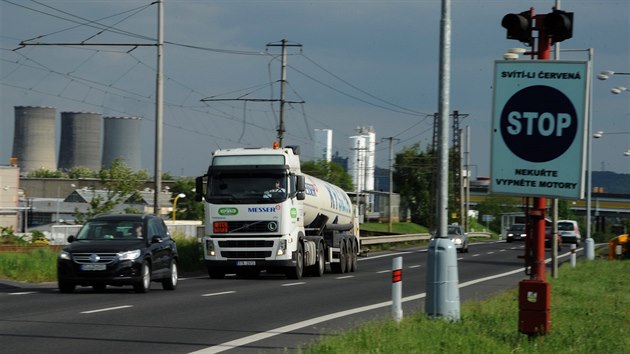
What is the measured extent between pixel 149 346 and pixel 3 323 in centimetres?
358

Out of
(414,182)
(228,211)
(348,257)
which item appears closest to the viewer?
(228,211)

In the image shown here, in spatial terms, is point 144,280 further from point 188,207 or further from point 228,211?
point 188,207

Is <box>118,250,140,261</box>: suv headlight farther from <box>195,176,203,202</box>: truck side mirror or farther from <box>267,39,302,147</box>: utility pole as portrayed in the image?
<box>267,39,302,147</box>: utility pole

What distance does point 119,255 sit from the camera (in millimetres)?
23156

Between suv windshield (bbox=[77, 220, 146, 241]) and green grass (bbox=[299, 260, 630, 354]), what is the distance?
A: 26.2 feet

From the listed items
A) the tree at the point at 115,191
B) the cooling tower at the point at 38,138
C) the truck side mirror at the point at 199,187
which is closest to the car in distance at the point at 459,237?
the tree at the point at 115,191

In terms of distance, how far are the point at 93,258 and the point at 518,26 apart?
43.9 ft

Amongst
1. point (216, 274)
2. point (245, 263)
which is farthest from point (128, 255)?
point (216, 274)

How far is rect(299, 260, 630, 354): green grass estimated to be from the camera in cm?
1153

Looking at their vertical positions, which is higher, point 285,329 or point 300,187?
point 300,187

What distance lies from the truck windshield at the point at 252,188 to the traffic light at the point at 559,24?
19845 millimetres

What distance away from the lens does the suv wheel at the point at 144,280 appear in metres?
23.6

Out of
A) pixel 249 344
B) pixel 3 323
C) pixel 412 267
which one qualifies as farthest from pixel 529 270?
pixel 412 267

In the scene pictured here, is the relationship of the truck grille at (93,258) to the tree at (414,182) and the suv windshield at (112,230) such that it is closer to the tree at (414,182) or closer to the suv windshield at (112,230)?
the suv windshield at (112,230)
